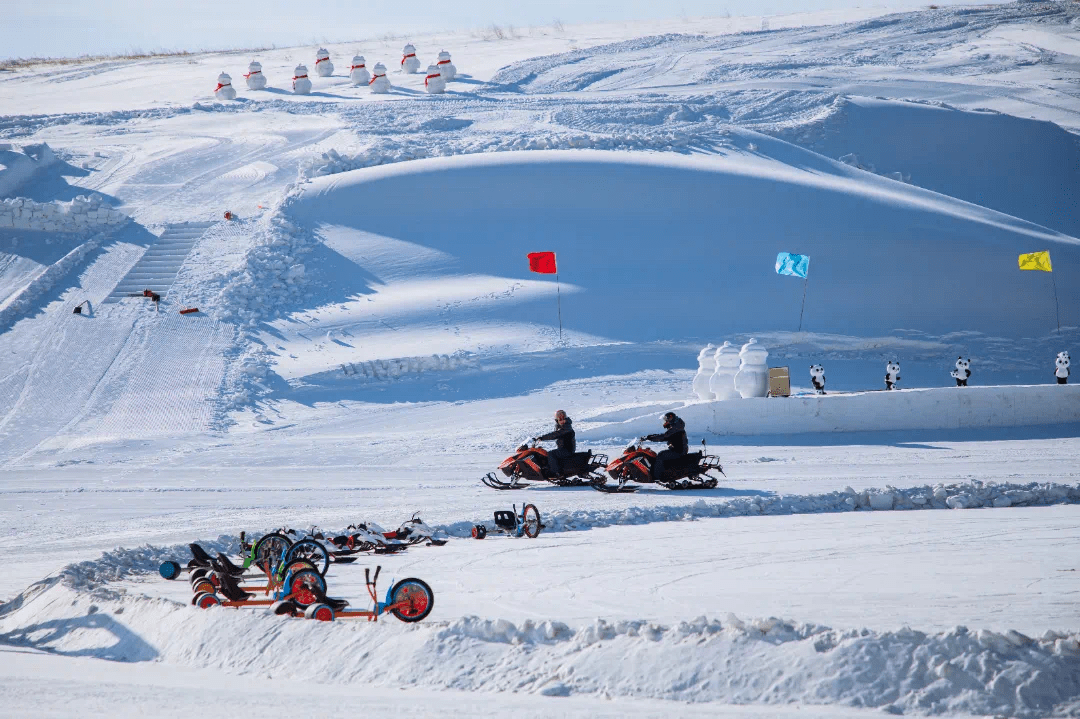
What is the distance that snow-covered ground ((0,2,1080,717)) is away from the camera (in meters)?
6.13

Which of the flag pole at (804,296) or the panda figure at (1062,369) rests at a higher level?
the flag pole at (804,296)

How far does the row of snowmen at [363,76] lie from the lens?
123ft

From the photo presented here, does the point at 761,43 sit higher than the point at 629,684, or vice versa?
the point at 761,43

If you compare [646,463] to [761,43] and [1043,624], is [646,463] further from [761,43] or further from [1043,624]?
[761,43]

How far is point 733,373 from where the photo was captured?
16.6 metres

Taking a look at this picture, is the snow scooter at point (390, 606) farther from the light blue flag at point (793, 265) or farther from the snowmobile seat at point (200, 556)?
the light blue flag at point (793, 265)

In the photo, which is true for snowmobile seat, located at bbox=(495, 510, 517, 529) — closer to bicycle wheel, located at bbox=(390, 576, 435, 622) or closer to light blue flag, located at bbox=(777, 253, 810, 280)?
bicycle wheel, located at bbox=(390, 576, 435, 622)

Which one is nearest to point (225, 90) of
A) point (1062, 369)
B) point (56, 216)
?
point (56, 216)

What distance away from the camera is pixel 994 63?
125 feet

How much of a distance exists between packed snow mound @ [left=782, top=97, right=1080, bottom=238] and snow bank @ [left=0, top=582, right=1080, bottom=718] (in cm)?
2571

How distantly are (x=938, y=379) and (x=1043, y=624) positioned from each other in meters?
13.7

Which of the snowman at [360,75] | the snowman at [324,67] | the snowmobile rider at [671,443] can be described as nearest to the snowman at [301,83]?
the snowman at [360,75]

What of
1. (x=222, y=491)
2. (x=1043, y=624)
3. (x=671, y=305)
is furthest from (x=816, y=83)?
(x=1043, y=624)

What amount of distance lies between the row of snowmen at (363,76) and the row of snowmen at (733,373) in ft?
76.9
